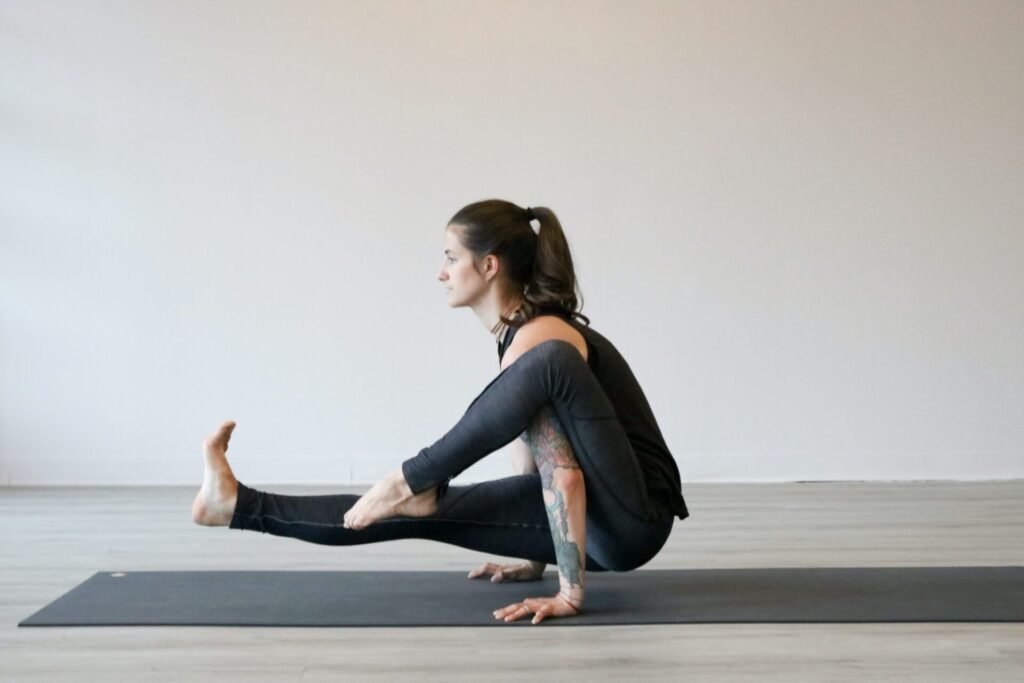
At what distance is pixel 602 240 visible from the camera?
15.3ft

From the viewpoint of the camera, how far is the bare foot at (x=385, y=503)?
238 cm

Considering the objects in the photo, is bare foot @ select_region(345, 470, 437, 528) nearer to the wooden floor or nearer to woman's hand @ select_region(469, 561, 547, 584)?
the wooden floor

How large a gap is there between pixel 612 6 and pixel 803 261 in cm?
120

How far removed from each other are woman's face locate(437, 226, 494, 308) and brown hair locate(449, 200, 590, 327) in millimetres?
16

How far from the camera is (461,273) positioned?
251 centimetres

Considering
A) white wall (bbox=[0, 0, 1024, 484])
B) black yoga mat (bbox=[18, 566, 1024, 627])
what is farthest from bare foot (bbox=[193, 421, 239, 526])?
white wall (bbox=[0, 0, 1024, 484])

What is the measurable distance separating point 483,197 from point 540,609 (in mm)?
2502

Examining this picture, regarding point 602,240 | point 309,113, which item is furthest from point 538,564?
point 309,113

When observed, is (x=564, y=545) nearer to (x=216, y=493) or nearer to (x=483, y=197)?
(x=216, y=493)

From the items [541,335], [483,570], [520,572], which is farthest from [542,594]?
[541,335]

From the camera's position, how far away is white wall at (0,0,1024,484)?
15.1 ft

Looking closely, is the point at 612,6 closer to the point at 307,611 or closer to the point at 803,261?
the point at 803,261

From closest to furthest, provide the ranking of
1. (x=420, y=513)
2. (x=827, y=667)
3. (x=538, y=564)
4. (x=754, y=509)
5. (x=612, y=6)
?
(x=827, y=667)
(x=420, y=513)
(x=538, y=564)
(x=754, y=509)
(x=612, y=6)

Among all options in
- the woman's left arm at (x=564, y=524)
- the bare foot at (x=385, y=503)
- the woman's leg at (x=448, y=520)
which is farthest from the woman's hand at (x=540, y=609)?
the bare foot at (x=385, y=503)
